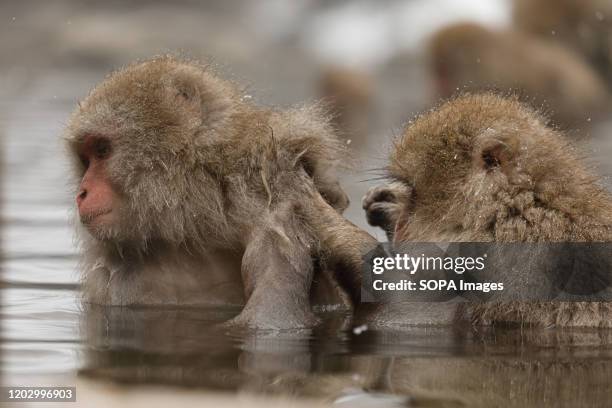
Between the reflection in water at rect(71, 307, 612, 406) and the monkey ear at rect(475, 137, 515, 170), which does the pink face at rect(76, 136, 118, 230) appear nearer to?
the reflection in water at rect(71, 307, 612, 406)

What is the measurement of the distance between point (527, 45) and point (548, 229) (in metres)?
7.94

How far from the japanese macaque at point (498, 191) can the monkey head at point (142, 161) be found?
96cm

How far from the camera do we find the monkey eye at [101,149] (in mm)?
5891

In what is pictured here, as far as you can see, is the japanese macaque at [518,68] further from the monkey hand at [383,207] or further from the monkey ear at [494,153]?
the monkey ear at [494,153]

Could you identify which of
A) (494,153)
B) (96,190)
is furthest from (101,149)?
(494,153)

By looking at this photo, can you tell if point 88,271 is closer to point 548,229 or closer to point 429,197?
point 429,197

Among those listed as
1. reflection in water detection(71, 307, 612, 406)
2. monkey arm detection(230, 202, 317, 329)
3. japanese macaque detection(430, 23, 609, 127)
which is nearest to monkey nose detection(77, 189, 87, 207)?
reflection in water detection(71, 307, 612, 406)

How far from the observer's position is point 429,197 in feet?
18.1

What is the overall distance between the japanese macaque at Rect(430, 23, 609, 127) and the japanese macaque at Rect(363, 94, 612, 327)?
551 centimetres

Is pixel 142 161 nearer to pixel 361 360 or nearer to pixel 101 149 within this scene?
pixel 101 149

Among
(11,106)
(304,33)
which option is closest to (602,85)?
(304,33)

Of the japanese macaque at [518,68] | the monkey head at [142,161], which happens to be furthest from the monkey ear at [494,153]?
the japanese macaque at [518,68]

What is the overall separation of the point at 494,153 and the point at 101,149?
1.86 metres

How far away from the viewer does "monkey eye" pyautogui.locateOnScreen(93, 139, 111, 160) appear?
589cm
